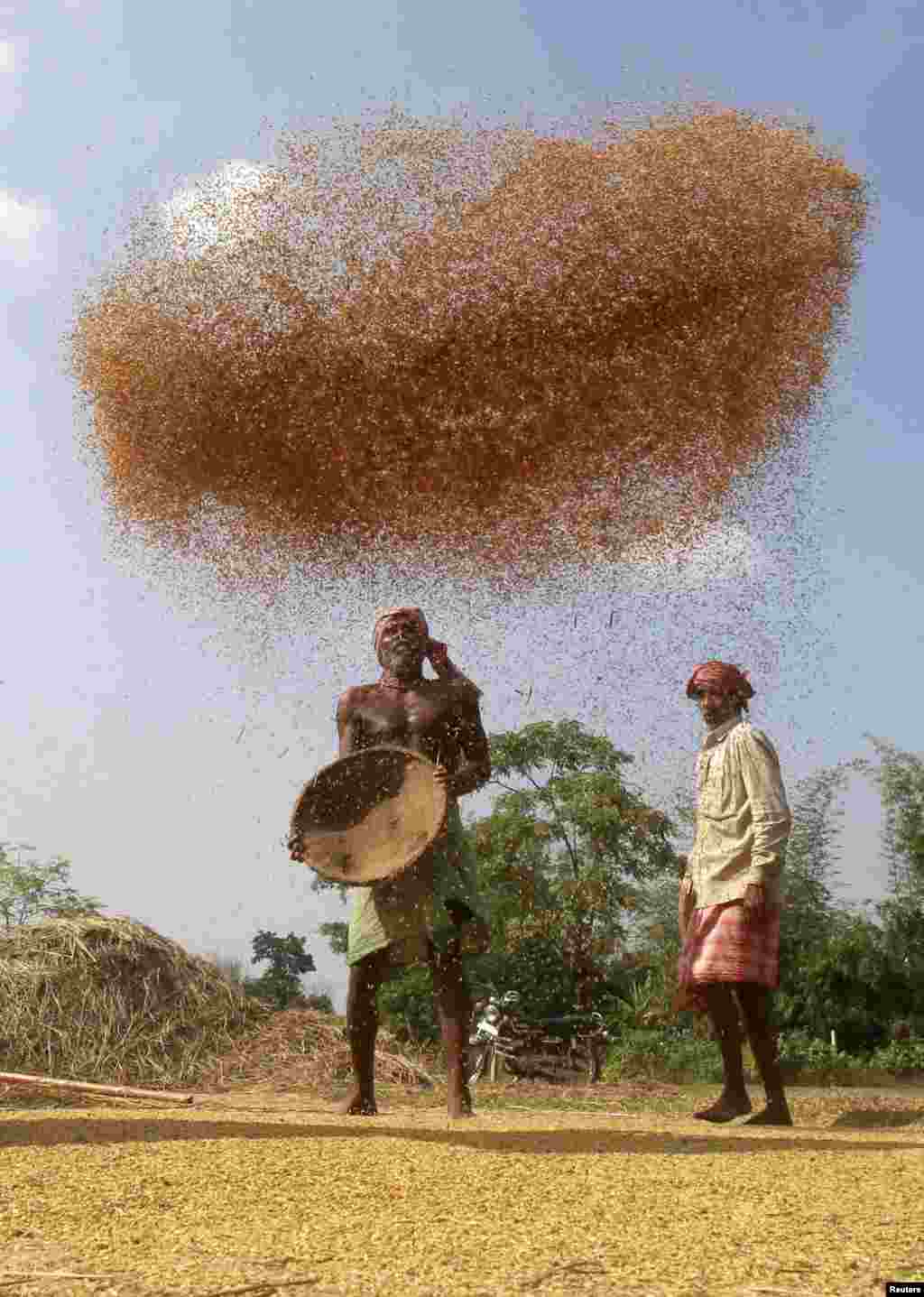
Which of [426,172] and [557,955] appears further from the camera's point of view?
[557,955]

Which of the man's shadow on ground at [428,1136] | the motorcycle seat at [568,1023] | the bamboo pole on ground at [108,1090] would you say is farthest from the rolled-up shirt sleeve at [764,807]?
the motorcycle seat at [568,1023]

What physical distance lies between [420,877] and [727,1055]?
4.67ft

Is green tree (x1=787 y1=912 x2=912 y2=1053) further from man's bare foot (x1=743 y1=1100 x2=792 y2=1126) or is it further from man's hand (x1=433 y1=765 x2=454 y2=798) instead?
man's hand (x1=433 y1=765 x2=454 y2=798)

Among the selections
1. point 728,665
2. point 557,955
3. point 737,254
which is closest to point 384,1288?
point 728,665

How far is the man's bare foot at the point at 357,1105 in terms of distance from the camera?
5145 millimetres

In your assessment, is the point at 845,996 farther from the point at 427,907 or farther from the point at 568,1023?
the point at 427,907

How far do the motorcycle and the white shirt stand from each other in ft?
15.4

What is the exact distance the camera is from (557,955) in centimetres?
1406

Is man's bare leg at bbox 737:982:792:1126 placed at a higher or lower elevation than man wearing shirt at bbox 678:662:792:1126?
lower

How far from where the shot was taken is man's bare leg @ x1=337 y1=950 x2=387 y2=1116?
5.22 meters

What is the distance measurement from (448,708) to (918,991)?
12.4m

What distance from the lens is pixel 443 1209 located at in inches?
114

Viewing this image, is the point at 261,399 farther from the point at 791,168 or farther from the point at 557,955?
the point at 557,955

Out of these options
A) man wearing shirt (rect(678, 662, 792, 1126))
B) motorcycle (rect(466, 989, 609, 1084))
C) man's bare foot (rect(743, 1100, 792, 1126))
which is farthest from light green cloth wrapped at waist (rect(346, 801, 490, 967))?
motorcycle (rect(466, 989, 609, 1084))
